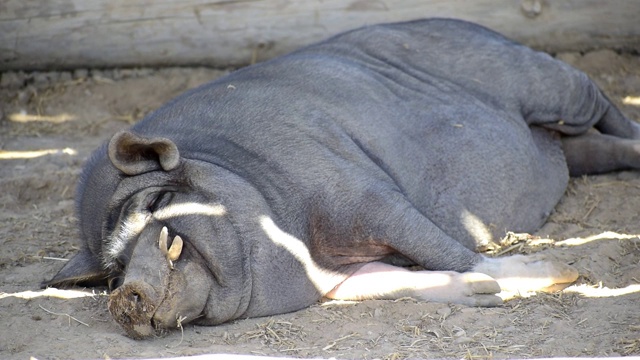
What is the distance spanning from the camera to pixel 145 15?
6.34m

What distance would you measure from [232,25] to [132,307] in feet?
10.3

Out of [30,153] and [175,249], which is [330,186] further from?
[30,153]

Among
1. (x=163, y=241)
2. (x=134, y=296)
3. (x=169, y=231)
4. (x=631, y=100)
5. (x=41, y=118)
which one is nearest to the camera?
(x=134, y=296)

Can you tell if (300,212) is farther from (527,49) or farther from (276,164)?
(527,49)

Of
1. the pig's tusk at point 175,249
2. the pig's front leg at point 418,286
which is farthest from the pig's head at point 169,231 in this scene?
the pig's front leg at point 418,286

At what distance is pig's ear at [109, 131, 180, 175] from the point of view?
151 inches

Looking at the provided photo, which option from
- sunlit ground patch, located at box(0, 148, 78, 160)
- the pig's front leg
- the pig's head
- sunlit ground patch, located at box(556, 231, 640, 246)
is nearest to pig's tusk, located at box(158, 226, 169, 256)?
the pig's head

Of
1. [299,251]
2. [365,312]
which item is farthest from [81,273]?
[365,312]

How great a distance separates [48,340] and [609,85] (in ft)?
12.9

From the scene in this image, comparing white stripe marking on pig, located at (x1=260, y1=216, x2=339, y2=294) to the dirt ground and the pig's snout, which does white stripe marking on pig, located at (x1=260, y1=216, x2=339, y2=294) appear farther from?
the pig's snout

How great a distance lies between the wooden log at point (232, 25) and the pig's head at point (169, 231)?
241 centimetres

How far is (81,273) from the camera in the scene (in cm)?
427

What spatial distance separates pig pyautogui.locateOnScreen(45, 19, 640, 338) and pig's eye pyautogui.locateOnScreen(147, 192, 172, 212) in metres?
0.01

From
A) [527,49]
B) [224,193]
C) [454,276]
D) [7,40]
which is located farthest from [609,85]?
[7,40]
